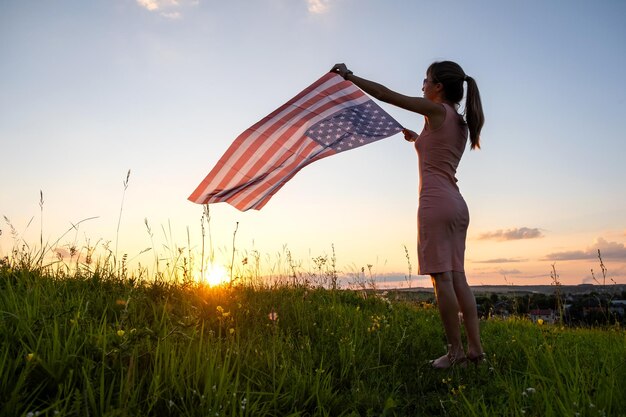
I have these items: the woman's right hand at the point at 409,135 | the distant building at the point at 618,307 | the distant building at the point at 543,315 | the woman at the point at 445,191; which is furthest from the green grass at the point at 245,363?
the woman's right hand at the point at 409,135

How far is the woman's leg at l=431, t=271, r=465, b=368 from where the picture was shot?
415cm

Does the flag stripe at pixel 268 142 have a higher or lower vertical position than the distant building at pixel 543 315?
higher

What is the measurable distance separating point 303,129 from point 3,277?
10.6 feet

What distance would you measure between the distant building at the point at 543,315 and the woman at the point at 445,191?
2931 millimetres

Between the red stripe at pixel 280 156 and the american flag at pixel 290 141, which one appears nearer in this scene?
the american flag at pixel 290 141

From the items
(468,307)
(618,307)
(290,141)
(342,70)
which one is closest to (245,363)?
(468,307)

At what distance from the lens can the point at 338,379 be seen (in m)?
3.59

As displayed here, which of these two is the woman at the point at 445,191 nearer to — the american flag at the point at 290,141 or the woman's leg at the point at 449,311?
the woman's leg at the point at 449,311

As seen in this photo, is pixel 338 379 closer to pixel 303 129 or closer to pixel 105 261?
pixel 303 129

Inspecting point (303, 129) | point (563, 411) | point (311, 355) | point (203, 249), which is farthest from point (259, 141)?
point (563, 411)

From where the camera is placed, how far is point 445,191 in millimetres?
4211

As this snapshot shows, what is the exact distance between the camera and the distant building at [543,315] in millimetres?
6707

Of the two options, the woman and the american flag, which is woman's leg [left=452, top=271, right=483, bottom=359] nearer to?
the woman

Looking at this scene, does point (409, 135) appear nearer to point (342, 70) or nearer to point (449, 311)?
point (342, 70)
